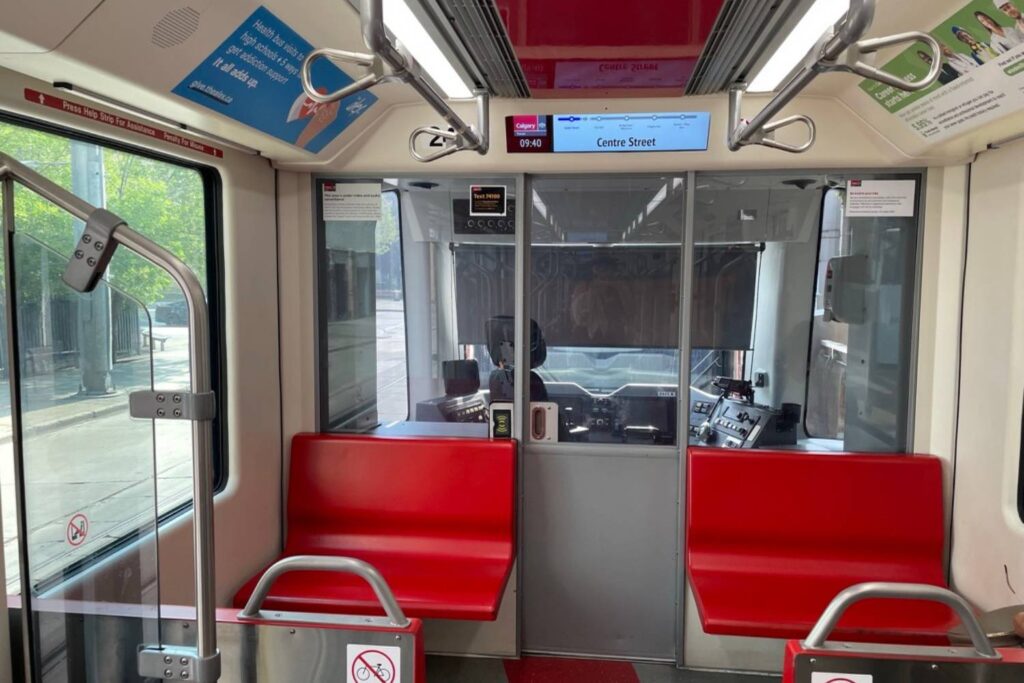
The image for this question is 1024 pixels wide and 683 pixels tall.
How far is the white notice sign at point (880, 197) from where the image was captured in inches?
120

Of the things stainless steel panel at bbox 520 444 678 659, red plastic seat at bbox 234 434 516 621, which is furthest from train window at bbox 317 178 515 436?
stainless steel panel at bbox 520 444 678 659

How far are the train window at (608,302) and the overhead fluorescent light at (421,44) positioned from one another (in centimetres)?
76

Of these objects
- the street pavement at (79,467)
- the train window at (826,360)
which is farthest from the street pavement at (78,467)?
the train window at (826,360)

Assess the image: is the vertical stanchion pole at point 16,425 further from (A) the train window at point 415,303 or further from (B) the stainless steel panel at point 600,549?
(B) the stainless steel panel at point 600,549

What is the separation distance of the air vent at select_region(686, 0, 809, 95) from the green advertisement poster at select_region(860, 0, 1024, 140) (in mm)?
479

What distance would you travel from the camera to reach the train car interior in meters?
2.12

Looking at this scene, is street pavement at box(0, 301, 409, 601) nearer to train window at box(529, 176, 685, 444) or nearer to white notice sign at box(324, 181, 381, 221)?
white notice sign at box(324, 181, 381, 221)

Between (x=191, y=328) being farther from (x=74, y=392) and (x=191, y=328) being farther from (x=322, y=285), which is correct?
(x=322, y=285)

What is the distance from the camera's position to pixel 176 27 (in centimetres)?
177

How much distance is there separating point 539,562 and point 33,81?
110 inches

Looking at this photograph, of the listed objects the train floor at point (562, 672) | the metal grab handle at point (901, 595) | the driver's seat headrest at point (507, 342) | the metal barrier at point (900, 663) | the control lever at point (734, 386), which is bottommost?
the train floor at point (562, 672)

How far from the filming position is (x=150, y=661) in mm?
1549

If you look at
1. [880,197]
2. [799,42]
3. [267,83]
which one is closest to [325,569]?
[267,83]

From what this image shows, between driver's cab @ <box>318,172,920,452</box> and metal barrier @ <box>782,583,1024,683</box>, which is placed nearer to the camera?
metal barrier @ <box>782,583,1024,683</box>
